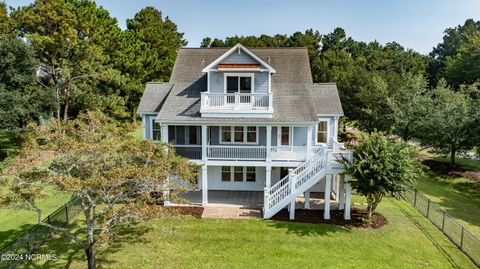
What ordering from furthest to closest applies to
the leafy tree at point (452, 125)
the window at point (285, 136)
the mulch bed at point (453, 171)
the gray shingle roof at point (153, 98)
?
the mulch bed at point (453, 171) → the leafy tree at point (452, 125) → the gray shingle roof at point (153, 98) → the window at point (285, 136)

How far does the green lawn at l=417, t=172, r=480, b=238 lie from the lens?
1844cm

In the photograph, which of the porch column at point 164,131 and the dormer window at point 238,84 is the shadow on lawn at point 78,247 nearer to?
the porch column at point 164,131

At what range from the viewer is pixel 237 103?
18750 mm

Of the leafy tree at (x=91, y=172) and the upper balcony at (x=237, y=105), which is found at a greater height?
the upper balcony at (x=237, y=105)

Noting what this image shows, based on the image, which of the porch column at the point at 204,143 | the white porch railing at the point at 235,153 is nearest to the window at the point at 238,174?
the white porch railing at the point at 235,153

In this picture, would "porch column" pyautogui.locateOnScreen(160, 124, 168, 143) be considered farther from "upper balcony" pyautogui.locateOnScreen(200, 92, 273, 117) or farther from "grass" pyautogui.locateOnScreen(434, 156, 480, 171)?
"grass" pyautogui.locateOnScreen(434, 156, 480, 171)

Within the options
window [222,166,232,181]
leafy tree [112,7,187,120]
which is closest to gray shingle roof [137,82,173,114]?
window [222,166,232,181]

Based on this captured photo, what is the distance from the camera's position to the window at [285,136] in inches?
812

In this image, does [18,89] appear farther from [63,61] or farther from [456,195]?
[456,195]

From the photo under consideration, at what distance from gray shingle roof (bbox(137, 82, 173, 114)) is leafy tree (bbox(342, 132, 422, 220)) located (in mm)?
12514

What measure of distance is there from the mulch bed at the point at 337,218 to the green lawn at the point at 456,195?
4846 mm

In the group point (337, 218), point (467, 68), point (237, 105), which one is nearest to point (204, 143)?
point (237, 105)

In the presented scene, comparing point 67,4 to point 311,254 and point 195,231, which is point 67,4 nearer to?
point 195,231

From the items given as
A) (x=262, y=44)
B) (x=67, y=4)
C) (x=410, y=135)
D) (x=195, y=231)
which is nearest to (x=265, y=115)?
(x=195, y=231)
